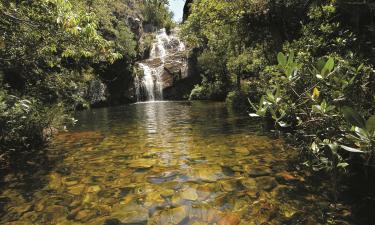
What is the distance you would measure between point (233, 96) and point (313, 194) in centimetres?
1412

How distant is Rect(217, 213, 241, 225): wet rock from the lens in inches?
158

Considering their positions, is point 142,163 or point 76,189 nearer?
point 76,189

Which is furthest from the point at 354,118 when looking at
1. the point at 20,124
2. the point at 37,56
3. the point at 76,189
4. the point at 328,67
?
the point at 37,56

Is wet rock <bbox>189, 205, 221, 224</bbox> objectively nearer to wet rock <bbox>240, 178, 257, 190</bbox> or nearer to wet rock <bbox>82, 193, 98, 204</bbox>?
wet rock <bbox>240, 178, 257, 190</bbox>

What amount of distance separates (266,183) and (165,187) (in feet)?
→ 6.08

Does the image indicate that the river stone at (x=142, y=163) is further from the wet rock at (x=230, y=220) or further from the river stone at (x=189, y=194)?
the wet rock at (x=230, y=220)

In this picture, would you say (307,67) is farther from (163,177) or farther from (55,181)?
(55,181)

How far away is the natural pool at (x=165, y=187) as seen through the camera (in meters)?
4.27

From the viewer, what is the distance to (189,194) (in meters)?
5.02

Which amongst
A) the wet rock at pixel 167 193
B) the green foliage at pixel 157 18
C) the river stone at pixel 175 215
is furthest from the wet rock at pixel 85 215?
the green foliage at pixel 157 18

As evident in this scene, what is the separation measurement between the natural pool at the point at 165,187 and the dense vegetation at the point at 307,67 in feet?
2.70

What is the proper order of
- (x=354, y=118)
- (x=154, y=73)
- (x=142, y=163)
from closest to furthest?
(x=354, y=118) < (x=142, y=163) < (x=154, y=73)

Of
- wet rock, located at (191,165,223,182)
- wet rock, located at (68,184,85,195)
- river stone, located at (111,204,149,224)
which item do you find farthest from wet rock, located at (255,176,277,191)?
wet rock, located at (68,184,85,195)

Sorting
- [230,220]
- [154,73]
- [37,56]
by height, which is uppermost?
[154,73]
